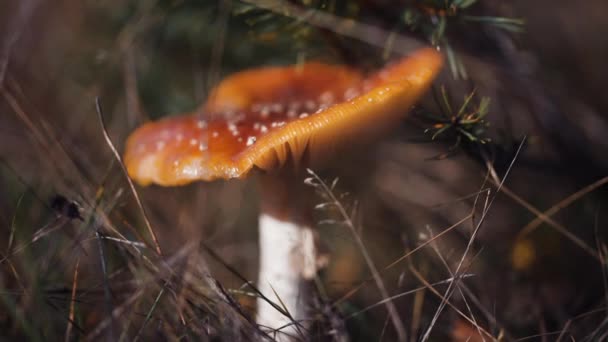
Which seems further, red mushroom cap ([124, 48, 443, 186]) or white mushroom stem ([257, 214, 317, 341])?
white mushroom stem ([257, 214, 317, 341])

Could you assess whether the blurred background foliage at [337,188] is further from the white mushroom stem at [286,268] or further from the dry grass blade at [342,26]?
the white mushroom stem at [286,268]

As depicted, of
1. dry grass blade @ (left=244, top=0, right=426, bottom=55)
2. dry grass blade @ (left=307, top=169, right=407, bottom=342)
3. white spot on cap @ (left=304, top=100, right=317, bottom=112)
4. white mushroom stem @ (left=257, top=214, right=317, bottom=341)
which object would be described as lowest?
white mushroom stem @ (left=257, top=214, right=317, bottom=341)

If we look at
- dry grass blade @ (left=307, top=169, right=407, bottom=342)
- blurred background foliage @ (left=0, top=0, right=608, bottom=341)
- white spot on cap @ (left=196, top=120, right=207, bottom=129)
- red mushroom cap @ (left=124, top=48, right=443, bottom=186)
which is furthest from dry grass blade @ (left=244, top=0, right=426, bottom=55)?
dry grass blade @ (left=307, top=169, right=407, bottom=342)

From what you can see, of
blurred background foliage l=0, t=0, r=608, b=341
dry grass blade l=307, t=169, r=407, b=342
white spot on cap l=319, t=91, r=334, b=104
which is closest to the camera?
dry grass blade l=307, t=169, r=407, b=342

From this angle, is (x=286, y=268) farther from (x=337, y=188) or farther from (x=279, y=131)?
(x=337, y=188)

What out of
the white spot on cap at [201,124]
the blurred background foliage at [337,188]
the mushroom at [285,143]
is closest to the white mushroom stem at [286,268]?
the mushroom at [285,143]

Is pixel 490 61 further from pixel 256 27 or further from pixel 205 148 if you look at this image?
pixel 205 148

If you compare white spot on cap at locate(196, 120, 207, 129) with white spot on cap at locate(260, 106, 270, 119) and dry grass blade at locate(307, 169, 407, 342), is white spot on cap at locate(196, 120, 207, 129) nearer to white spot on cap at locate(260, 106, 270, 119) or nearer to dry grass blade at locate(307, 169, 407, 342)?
white spot on cap at locate(260, 106, 270, 119)

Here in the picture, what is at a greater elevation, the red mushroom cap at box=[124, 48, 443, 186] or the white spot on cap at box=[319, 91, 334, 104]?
the red mushroom cap at box=[124, 48, 443, 186]
